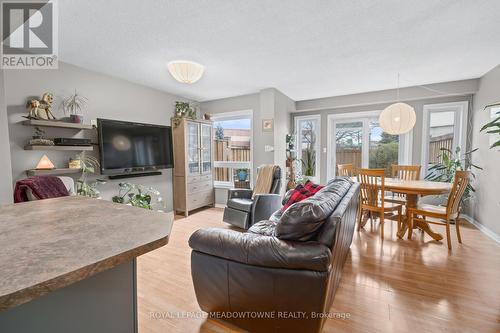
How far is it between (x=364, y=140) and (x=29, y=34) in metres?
5.18

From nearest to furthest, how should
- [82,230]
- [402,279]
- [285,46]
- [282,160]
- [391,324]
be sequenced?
[82,230], [391,324], [402,279], [285,46], [282,160]

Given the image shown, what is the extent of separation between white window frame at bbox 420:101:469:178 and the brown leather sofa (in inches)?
144

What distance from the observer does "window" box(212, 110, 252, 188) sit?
4617 mm

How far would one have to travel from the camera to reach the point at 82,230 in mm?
791

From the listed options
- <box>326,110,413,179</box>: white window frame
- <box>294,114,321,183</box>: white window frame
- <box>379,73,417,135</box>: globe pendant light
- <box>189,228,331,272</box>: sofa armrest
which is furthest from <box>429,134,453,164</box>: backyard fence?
<box>189,228,331,272</box>: sofa armrest

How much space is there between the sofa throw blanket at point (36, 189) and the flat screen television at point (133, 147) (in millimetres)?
1304

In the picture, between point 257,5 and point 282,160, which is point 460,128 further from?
point 257,5

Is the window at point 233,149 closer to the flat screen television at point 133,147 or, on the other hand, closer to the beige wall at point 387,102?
the flat screen television at point 133,147

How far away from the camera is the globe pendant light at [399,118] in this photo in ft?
10.4

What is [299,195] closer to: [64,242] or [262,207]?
[262,207]

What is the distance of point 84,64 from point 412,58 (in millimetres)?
4193

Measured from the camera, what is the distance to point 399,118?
3207mm

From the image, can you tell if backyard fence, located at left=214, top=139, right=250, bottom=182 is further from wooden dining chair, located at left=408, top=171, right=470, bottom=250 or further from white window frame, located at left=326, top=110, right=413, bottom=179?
wooden dining chair, located at left=408, top=171, right=470, bottom=250

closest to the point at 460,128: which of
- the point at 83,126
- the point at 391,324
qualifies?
the point at 391,324
